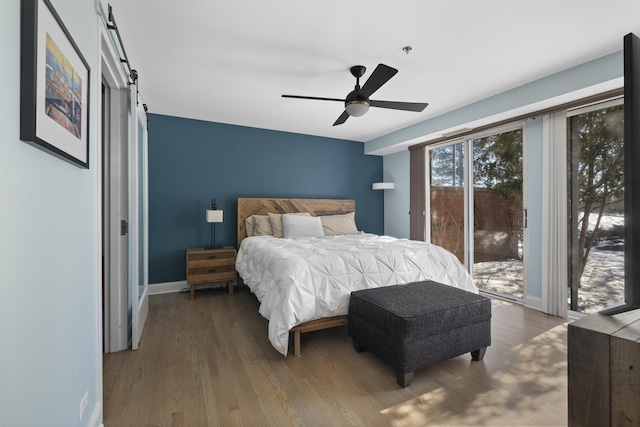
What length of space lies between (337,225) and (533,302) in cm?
265

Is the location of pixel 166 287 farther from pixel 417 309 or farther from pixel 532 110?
pixel 532 110

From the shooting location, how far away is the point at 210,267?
3941 mm

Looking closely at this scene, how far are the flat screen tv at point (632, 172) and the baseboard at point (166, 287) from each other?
4.44 meters

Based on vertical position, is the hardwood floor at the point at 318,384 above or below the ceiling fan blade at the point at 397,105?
below

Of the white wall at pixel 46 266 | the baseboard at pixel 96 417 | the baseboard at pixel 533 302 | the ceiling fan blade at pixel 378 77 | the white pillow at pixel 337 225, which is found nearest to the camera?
the white wall at pixel 46 266

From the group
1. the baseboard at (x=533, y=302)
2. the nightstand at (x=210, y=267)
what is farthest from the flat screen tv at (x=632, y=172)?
the nightstand at (x=210, y=267)

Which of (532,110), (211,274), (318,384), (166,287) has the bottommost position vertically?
(318,384)

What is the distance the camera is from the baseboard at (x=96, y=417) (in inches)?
58.4

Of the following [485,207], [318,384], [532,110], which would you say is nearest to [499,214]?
[485,207]

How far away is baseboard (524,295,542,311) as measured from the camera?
11.2ft

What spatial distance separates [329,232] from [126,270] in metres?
2.79

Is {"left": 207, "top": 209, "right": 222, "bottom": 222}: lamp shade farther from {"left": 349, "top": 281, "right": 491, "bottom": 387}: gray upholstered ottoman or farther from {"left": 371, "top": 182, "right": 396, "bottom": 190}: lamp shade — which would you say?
{"left": 371, "top": 182, "right": 396, "bottom": 190}: lamp shade

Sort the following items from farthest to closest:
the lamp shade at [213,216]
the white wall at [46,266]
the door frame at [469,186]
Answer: the lamp shade at [213,216], the door frame at [469,186], the white wall at [46,266]

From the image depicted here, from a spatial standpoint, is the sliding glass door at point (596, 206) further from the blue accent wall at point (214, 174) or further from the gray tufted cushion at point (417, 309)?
the blue accent wall at point (214, 174)
